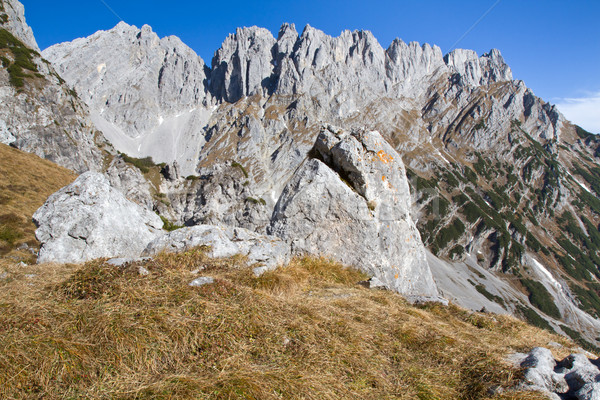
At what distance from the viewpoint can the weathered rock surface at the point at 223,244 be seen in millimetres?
8664

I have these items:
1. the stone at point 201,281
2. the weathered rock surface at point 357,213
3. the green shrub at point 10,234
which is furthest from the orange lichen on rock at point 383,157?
the green shrub at point 10,234

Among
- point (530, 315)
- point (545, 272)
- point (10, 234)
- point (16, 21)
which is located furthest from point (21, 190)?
point (545, 272)

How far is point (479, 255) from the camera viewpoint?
185 m

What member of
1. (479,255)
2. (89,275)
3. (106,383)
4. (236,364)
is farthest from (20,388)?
(479,255)

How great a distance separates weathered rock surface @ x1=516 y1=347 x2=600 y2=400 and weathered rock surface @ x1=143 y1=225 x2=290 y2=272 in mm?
5804

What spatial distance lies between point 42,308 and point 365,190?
11.5m

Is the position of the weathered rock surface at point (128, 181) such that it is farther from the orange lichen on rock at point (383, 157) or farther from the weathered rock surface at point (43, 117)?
the orange lichen on rock at point (383, 157)

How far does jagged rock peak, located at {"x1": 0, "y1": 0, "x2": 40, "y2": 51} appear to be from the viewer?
5002 inches

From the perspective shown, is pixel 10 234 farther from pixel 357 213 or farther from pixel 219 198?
pixel 219 198

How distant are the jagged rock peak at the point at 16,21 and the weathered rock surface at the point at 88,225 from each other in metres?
169

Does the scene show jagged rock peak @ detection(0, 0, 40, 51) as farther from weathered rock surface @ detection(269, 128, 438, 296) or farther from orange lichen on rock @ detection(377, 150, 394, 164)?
orange lichen on rock @ detection(377, 150, 394, 164)

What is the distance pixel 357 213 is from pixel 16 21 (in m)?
194

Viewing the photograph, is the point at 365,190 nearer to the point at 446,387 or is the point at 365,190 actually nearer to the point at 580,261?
the point at 446,387

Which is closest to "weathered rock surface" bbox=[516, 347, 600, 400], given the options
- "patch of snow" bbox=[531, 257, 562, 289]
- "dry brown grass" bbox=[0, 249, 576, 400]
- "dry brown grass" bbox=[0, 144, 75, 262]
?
"dry brown grass" bbox=[0, 249, 576, 400]
